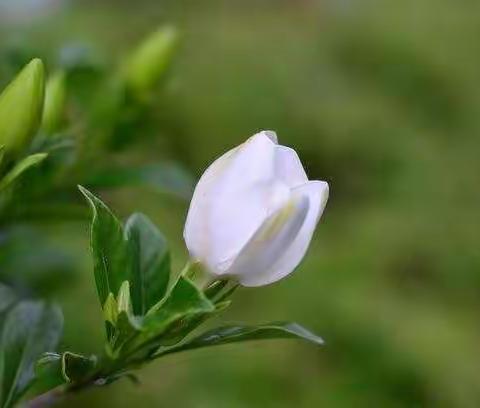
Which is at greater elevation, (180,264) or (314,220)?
(314,220)

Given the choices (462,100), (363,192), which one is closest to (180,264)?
(363,192)

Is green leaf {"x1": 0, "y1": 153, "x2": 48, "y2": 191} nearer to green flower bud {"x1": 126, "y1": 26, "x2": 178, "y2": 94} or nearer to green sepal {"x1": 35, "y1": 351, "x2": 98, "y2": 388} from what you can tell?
green sepal {"x1": 35, "y1": 351, "x2": 98, "y2": 388}

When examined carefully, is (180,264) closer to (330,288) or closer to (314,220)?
(330,288)

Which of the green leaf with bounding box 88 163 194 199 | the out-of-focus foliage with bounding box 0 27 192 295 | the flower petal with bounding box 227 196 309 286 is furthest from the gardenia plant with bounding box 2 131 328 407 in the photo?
the green leaf with bounding box 88 163 194 199

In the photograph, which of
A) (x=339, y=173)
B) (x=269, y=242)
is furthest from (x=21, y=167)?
(x=339, y=173)

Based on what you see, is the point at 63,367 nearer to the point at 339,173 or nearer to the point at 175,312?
the point at 175,312

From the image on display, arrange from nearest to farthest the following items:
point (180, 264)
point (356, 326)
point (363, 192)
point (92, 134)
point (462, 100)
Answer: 1. point (92, 134)
2. point (180, 264)
3. point (356, 326)
4. point (363, 192)
5. point (462, 100)
